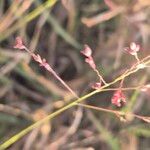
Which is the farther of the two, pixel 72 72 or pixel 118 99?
pixel 72 72

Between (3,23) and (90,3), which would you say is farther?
(90,3)

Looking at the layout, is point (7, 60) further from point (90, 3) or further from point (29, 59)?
point (90, 3)

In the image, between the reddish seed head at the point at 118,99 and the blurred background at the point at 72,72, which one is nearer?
the reddish seed head at the point at 118,99

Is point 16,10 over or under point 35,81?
over

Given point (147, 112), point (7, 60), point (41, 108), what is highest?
point (7, 60)

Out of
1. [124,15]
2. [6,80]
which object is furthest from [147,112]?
[6,80]

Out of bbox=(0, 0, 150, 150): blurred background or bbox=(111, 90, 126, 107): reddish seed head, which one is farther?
bbox=(0, 0, 150, 150): blurred background

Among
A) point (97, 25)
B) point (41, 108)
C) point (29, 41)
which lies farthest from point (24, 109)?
point (97, 25)
